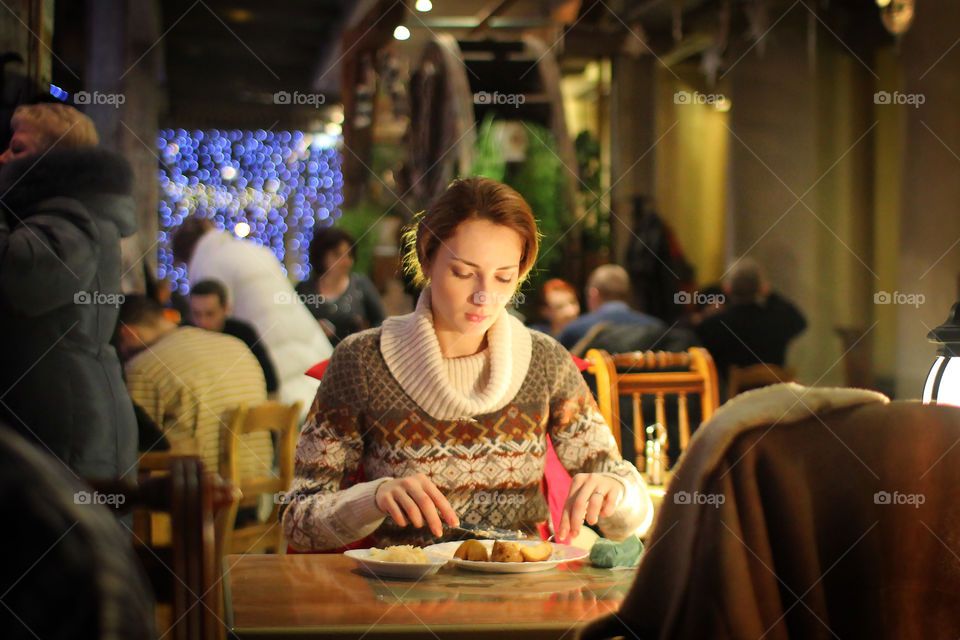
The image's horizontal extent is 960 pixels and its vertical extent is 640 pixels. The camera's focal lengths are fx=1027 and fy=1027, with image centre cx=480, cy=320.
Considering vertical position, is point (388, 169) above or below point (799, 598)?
above

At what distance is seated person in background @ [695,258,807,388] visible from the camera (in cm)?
569

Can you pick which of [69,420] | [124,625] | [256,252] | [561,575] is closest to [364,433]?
[561,575]

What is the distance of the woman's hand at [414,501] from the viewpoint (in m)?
1.80

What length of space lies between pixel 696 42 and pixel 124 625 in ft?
31.0

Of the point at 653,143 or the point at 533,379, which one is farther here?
the point at 653,143

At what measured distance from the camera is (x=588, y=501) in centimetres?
191

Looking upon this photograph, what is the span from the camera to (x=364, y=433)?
6.98 feet

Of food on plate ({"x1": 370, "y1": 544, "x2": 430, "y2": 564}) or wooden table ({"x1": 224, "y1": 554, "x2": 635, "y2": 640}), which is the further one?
food on plate ({"x1": 370, "y1": 544, "x2": 430, "y2": 564})

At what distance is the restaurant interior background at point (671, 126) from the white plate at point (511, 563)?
2.64 meters

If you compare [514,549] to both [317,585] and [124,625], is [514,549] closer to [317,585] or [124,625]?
[317,585]

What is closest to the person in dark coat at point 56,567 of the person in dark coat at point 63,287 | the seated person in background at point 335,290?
the person in dark coat at point 63,287

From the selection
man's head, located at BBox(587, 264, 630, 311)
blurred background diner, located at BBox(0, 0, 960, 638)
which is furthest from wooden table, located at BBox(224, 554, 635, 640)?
man's head, located at BBox(587, 264, 630, 311)

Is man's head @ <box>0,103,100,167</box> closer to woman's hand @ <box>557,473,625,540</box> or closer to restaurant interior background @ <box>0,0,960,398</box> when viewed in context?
restaurant interior background @ <box>0,0,960,398</box>

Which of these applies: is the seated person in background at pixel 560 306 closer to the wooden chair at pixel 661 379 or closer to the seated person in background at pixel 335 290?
the seated person in background at pixel 335 290
